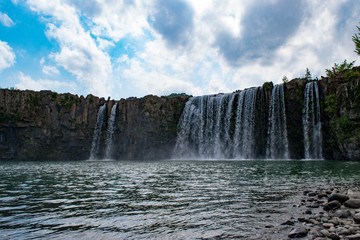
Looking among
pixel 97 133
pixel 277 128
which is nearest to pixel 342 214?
pixel 277 128

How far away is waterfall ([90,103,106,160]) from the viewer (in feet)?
204

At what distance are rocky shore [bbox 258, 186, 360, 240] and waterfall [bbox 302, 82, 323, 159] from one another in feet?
125

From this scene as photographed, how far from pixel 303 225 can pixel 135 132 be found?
189 feet

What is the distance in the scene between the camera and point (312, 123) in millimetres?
42125

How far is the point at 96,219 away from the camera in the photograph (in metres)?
6.44

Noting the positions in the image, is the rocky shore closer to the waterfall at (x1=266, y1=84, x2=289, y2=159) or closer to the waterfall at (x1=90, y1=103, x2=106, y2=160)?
the waterfall at (x1=266, y1=84, x2=289, y2=159)

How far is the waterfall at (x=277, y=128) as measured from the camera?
44250mm

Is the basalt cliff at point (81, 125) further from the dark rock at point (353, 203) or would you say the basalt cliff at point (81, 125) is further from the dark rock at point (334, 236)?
the dark rock at point (334, 236)

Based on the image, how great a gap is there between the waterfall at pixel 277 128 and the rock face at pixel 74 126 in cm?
2258

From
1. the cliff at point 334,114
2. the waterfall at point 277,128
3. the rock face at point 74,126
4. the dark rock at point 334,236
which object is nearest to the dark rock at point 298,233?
the dark rock at point 334,236

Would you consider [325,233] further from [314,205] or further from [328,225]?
[314,205]

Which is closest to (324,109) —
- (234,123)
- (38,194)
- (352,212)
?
(234,123)

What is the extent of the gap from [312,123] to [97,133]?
4859 cm

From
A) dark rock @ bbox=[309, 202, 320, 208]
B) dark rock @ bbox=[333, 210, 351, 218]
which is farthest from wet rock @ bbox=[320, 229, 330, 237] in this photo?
dark rock @ bbox=[309, 202, 320, 208]
